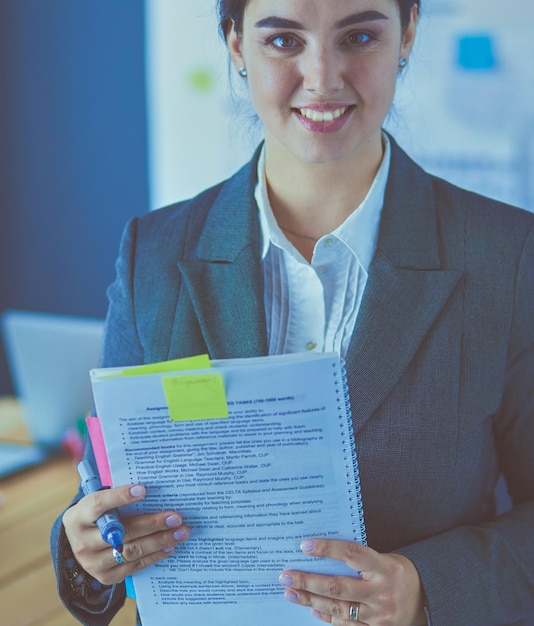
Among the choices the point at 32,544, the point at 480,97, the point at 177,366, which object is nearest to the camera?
the point at 177,366

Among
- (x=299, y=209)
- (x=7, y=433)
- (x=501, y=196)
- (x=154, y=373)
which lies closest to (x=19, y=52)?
(x=7, y=433)

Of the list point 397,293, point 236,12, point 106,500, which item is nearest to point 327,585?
point 106,500

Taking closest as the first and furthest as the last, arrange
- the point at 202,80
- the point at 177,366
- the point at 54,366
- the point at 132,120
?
the point at 177,366, the point at 54,366, the point at 202,80, the point at 132,120

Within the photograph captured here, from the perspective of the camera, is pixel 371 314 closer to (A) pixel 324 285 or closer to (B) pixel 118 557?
(A) pixel 324 285

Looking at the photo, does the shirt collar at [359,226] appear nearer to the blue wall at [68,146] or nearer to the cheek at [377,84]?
the cheek at [377,84]

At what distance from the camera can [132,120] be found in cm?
355

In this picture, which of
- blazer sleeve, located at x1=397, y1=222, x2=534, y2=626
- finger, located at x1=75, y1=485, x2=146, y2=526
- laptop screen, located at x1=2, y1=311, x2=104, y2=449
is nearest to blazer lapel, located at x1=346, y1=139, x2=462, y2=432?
blazer sleeve, located at x1=397, y1=222, x2=534, y2=626

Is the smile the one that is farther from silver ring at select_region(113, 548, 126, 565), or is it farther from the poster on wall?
the poster on wall

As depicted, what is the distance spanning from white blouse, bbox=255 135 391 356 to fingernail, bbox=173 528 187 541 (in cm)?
32

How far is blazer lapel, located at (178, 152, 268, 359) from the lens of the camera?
3.96 ft

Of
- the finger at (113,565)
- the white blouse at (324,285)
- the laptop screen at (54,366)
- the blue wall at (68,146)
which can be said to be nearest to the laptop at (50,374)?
the laptop screen at (54,366)

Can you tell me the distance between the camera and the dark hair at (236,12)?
3.85ft

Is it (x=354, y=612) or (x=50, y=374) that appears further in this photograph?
(x=50, y=374)

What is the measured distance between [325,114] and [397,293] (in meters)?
0.27
